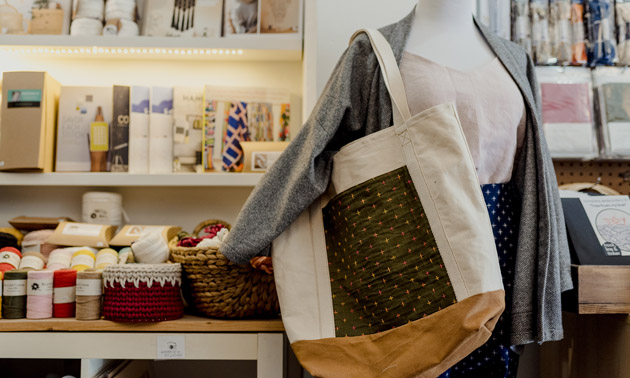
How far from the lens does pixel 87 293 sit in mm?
1188

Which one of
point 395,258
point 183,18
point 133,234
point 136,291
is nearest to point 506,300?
point 395,258

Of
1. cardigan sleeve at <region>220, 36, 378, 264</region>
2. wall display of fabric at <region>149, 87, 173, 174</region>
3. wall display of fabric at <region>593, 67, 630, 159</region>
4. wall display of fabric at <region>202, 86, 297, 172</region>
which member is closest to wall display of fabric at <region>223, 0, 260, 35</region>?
wall display of fabric at <region>202, 86, 297, 172</region>

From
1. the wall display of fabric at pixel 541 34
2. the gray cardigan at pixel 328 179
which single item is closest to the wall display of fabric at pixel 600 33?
the wall display of fabric at pixel 541 34

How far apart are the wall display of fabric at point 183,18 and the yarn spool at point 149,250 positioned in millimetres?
735

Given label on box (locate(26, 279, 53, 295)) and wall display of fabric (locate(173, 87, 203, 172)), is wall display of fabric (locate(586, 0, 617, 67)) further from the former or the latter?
label on box (locate(26, 279, 53, 295))

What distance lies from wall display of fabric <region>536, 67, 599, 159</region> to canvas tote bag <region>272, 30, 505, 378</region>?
31.7 inches

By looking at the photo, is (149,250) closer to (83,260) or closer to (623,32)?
(83,260)

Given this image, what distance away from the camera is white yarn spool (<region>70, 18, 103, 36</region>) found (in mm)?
1621

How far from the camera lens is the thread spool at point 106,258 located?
135 centimetres

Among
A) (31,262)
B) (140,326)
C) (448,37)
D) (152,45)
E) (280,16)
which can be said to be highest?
(280,16)

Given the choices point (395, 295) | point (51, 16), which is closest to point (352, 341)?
point (395, 295)

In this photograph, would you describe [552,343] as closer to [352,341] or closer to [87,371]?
[352,341]

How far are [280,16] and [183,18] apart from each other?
1.04 feet

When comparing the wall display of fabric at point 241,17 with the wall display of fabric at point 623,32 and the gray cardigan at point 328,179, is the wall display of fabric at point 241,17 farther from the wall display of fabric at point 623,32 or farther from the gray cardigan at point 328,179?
Result: the wall display of fabric at point 623,32
